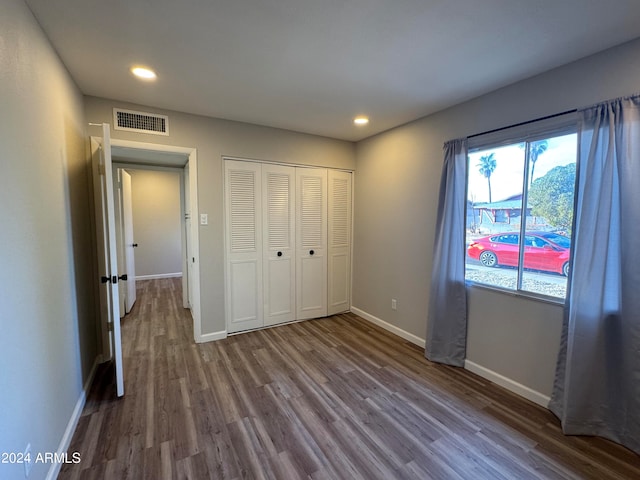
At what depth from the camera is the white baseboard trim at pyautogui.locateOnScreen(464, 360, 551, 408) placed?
2.21m

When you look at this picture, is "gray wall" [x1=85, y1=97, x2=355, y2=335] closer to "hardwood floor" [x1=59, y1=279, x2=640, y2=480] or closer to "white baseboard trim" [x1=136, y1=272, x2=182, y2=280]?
"hardwood floor" [x1=59, y1=279, x2=640, y2=480]

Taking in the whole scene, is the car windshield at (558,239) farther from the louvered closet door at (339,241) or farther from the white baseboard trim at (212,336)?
the white baseboard trim at (212,336)

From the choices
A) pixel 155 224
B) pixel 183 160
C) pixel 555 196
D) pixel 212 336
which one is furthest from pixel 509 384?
Answer: pixel 155 224

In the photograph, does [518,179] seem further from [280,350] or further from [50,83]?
[50,83]

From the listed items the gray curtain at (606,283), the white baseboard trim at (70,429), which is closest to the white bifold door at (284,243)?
the white baseboard trim at (70,429)

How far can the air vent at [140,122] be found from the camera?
2713mm

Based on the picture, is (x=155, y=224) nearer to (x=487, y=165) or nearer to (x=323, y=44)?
(x=323, y=44)

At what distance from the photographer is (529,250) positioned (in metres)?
2.34

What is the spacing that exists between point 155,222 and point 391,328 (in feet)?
18.5

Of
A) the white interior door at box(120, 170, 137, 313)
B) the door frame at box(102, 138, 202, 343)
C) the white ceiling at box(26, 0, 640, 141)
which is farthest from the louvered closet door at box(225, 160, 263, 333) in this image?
the white interior door at box(120, 170, 137, 313)

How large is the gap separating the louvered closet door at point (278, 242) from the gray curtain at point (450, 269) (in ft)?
5.89

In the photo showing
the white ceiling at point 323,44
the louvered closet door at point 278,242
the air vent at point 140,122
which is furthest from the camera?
the louvered closet door at point 278,242

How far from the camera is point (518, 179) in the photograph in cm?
239

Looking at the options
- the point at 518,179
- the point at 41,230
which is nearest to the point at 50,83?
the point at 41,230
